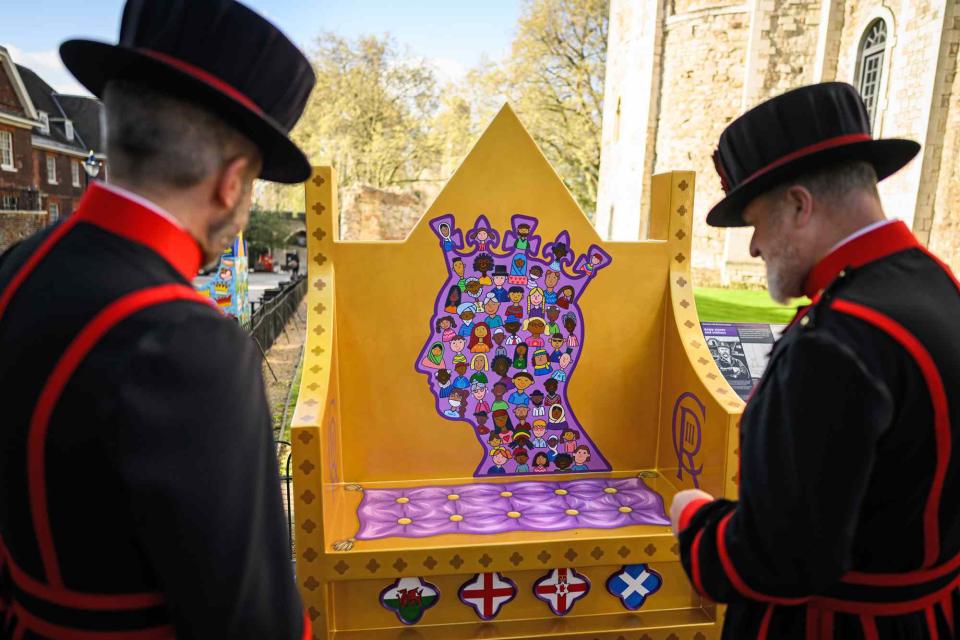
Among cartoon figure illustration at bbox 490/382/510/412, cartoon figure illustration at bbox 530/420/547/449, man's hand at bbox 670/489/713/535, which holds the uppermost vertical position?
man's hand at bbox 670/489/713/535

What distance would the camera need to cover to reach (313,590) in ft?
7.93

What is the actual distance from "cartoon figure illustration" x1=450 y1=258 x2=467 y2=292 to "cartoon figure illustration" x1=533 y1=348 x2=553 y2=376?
1.64ft

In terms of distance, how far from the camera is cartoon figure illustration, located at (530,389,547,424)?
3.17 m

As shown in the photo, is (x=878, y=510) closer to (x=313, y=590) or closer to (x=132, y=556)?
(x=132, y=556)

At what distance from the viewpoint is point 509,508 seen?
113 inches

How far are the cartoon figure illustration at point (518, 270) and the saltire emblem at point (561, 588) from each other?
4.40 ft

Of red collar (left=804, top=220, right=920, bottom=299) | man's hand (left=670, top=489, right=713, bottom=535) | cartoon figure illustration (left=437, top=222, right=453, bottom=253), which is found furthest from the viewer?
cartoon figure illustration (left=437, top=222, right=453, bottom=253)

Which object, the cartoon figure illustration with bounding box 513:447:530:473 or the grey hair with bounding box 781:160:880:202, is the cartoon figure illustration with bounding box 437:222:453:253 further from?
the grey hair with bounding box 781:160:880:202

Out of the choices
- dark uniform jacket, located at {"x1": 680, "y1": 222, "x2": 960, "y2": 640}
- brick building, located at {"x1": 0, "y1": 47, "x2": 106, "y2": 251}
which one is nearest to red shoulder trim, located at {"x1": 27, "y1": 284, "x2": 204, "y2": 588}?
dark uniform jacket, located at {"x1": 680, "y1": 222, "x2": 960, "y2": 640}

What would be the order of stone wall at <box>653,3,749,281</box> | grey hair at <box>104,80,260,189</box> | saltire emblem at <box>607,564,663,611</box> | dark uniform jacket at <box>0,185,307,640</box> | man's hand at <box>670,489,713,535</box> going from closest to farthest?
dark uniform jacket at <box>0,185,307,640</box> → grey hair at <box>104,80,260,189</box> → man's hand at <box>670,489,713,535</box> → saltire emblem at <box>607,564,663,611</box> → stone wall at <box>653,3,749,281</box>

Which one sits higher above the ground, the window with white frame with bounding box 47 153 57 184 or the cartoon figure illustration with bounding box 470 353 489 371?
the window with white frame with bounding box 47 153 57 184

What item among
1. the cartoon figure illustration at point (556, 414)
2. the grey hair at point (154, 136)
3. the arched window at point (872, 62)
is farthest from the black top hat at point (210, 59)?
the arched window at point (872, 62)

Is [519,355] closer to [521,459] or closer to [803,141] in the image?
[521,459]

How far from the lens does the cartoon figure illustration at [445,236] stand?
3.04 metres
